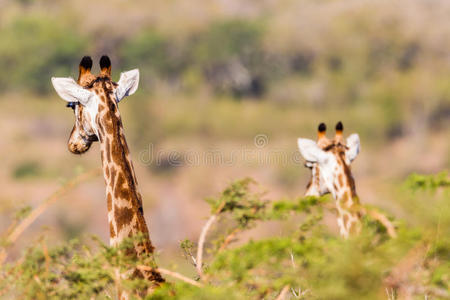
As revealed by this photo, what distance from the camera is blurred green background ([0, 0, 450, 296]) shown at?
47031 mm

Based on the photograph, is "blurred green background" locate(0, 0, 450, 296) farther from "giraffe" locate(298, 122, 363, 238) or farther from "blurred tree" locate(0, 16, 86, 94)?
"giraffe" locate(298, 122, 363, 238)

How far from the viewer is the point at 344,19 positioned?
6681 cm

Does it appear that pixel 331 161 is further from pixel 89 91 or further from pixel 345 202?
pixel 89 91

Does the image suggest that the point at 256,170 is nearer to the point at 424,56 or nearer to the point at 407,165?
the point at 407,165

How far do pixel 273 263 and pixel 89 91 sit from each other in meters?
2.59

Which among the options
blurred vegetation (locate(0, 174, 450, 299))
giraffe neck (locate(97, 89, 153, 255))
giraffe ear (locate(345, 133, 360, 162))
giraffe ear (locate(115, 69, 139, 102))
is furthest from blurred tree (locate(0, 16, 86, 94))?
blurred vegetation (locate(0, 174, 450, 299))

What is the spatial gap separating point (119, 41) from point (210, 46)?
745 cm

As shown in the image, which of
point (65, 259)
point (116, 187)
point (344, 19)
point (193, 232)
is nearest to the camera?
point (65, 259)

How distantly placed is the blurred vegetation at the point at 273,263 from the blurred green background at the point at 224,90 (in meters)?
37.6

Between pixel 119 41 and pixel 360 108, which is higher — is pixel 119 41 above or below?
above

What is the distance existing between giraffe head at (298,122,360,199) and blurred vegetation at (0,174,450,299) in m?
1.50

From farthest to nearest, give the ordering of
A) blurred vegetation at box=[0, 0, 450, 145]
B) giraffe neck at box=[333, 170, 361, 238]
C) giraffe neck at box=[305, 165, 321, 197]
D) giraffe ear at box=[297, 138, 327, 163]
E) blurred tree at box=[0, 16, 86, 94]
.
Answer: blurred tree at box=[0, 16, 86, 94], blurred vegetation at box=[0, 0, 450, 145], giraffe neck at box=[305, 165, 321, 197], giraffe ear at box=[297, 138, 327, 163], giraffe neck at box=[333, 170, 361, 238]

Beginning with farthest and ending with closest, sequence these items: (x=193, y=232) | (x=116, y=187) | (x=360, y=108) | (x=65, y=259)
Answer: (x=360, y=108)
(x=193, y=232)
(x=116, y=187)
(x=65, y=259)

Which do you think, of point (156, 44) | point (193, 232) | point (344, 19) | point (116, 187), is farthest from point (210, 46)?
point (116, 187)
